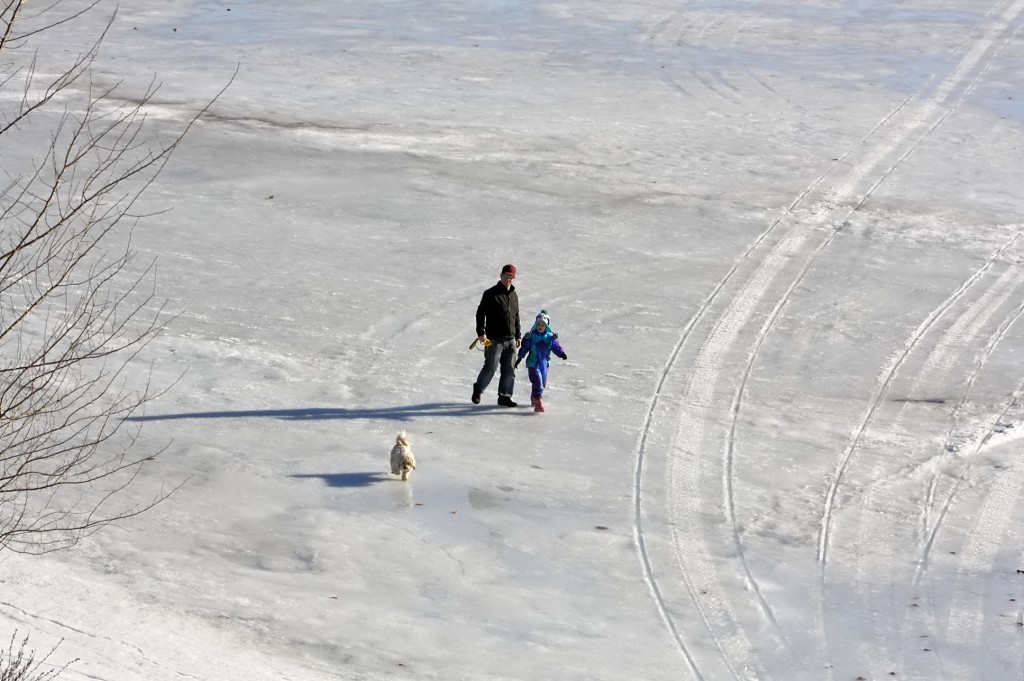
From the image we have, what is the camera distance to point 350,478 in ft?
40.5

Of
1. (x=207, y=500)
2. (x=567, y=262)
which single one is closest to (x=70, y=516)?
(x=207, y=500)

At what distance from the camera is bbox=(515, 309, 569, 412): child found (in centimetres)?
1373

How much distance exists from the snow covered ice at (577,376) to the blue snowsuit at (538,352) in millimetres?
402

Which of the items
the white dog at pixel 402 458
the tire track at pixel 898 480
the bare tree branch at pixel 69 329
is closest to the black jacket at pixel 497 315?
the white dog at pixel 402 458

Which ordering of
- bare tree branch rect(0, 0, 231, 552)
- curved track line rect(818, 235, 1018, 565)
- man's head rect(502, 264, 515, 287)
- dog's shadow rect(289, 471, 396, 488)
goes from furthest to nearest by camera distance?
man's head rect(502, 264, 515, 287), dog's shadow rect(289, 471, 396, 488), curved track line rect(818, 235, 1018, 565), bare tree branch rect(0, 0, 231, 552)

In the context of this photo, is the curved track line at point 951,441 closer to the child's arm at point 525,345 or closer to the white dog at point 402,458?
the child's arm at point 525,345

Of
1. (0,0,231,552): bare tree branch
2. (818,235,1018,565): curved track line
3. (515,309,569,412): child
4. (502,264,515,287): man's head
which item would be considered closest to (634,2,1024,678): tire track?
(818,235,1018,565): curved track line

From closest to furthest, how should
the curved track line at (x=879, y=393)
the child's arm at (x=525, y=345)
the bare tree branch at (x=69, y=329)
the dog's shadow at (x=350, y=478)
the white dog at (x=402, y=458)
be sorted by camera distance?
the bare tree branch at (x=69, y=329), the curved track line at (x=879, y=393), the white dog at (x=402, y=458), the dog's shadow at (x=350, y=478), the child's arm at (x=525, y=345)

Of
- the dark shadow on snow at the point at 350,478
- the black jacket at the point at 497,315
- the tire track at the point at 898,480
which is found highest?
the black jacket at the point at 497,315

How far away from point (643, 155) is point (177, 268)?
884 centimetres

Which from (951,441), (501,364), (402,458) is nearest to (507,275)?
(501,364)

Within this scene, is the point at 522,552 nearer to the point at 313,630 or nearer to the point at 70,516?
the point at 313,630

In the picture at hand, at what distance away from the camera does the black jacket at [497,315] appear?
1366 cm

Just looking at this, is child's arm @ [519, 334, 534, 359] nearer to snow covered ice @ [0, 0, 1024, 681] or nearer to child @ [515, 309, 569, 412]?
child @ [515, 309, 569, 412]
